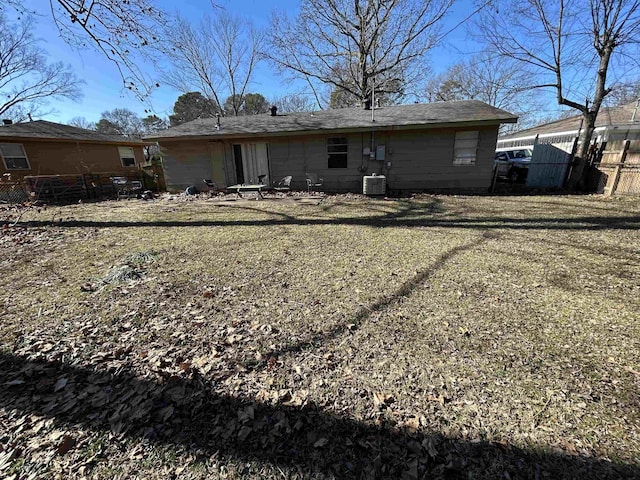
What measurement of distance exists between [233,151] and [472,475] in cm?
Answer: 1370

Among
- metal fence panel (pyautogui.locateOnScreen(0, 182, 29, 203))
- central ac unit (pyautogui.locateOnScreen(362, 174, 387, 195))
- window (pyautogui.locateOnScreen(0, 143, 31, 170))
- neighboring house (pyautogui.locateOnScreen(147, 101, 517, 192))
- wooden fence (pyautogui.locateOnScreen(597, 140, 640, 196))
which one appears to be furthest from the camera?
window (pyautogui.locateOnScreen(0, 143, 31, 170))

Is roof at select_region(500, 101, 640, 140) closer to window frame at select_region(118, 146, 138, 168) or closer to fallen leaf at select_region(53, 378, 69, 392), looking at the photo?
fallen leaf at select_region(53, 378, 69, 392)

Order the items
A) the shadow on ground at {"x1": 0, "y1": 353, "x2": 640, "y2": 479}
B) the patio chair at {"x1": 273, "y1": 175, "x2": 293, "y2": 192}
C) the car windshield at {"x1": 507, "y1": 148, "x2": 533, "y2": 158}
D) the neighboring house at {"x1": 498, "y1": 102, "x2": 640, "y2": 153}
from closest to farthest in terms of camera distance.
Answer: the shadow on ground at {"x1": 0, "y1": 353, "x2": 640, "y2": 479}, the patio chair at {"x1": 273, "y1": 175, "x2": 293, "y2": 192}, the car windshield at {"x1": 507, "y1": 148, "x2": 533, "y2": 158}, the neighboring house at {"x1": 498, "y1": 102, "x2": 640, "y2": 153}

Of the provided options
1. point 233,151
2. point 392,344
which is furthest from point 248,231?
point 233,151

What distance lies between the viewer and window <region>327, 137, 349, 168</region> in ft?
39.1

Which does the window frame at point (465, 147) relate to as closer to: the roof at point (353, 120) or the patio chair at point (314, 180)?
the roof at point (353, 120)

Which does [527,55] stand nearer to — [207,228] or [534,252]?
[534,252]

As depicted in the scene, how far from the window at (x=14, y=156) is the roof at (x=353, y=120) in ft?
24.1

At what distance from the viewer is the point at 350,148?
1187 centimetres

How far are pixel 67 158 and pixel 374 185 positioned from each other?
661 inches

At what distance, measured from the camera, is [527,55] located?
11.5 meters

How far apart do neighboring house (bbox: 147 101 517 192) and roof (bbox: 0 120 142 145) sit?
667cm

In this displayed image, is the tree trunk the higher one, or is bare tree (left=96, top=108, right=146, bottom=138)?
bare tree (left=96, top=108, right=146, bottom=138)

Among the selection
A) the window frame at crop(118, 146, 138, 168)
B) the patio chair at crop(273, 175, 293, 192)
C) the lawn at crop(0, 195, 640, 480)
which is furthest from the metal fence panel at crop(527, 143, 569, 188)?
the window frame at crop(118, 146, 138, 168)
